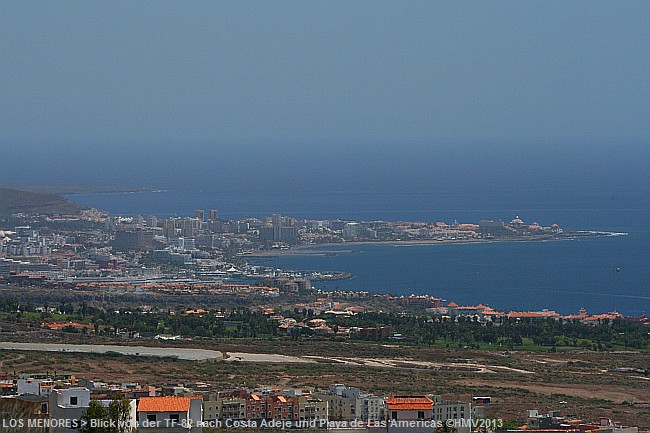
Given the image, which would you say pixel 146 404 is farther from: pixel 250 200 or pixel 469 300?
pixel 250 200

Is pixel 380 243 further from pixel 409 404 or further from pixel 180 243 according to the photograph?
pixel 409 404

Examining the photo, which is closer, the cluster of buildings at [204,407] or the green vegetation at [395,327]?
the cluster of buildings at [204,407]

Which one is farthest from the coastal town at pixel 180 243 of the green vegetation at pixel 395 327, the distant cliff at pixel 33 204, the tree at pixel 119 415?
the tree at pixel 119 415

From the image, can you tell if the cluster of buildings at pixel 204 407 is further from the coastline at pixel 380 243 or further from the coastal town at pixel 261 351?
the coastline at pixel 380 243

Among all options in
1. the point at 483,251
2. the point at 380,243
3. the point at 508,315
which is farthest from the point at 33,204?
the point at 508,315

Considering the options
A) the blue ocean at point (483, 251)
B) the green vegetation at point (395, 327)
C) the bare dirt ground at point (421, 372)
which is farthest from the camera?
the blue ocean at point (483, 251)

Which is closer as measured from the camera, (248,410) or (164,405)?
(164,405)

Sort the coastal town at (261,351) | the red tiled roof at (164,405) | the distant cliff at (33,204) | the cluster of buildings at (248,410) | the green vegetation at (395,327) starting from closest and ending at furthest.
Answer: the cluster of buildings at (248,410) < the red tiled roof at (164,405) < the coastal town at (261,351) < the green vegetation at (395,327) < the distant cliff at (33,204)
